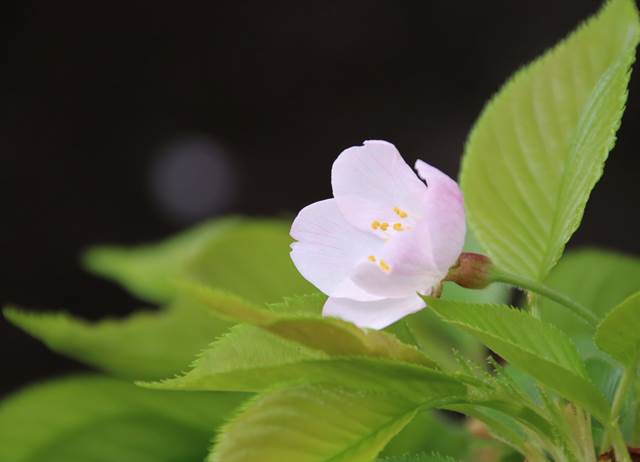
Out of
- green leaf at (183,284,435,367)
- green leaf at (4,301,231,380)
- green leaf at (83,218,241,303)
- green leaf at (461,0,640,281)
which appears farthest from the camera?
green leaf at (83,218,241,303)

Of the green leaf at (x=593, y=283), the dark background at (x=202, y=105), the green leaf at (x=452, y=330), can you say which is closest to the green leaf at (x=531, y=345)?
the green leaf at (x=452, y=330)

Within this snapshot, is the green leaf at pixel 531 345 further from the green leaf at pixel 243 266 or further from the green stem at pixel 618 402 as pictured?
the green leaf at pixel 243 266

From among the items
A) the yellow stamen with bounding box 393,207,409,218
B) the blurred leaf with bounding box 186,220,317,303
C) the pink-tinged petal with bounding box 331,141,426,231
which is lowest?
the yellow stamen with bounding box 393,207,409,218

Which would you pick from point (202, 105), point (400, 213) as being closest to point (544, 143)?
point (400, 213)

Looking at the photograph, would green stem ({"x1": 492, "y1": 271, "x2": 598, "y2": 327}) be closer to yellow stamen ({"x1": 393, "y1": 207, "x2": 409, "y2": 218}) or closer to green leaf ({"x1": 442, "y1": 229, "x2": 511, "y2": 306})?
yellow stamen ({"x1": 393, "y1": 207, "x2": 409, "y2": 218})

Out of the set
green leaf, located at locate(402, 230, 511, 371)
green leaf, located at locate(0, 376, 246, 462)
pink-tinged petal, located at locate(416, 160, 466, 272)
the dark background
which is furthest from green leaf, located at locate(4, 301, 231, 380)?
the dark background

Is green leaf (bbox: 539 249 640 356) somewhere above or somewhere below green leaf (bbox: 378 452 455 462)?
above
